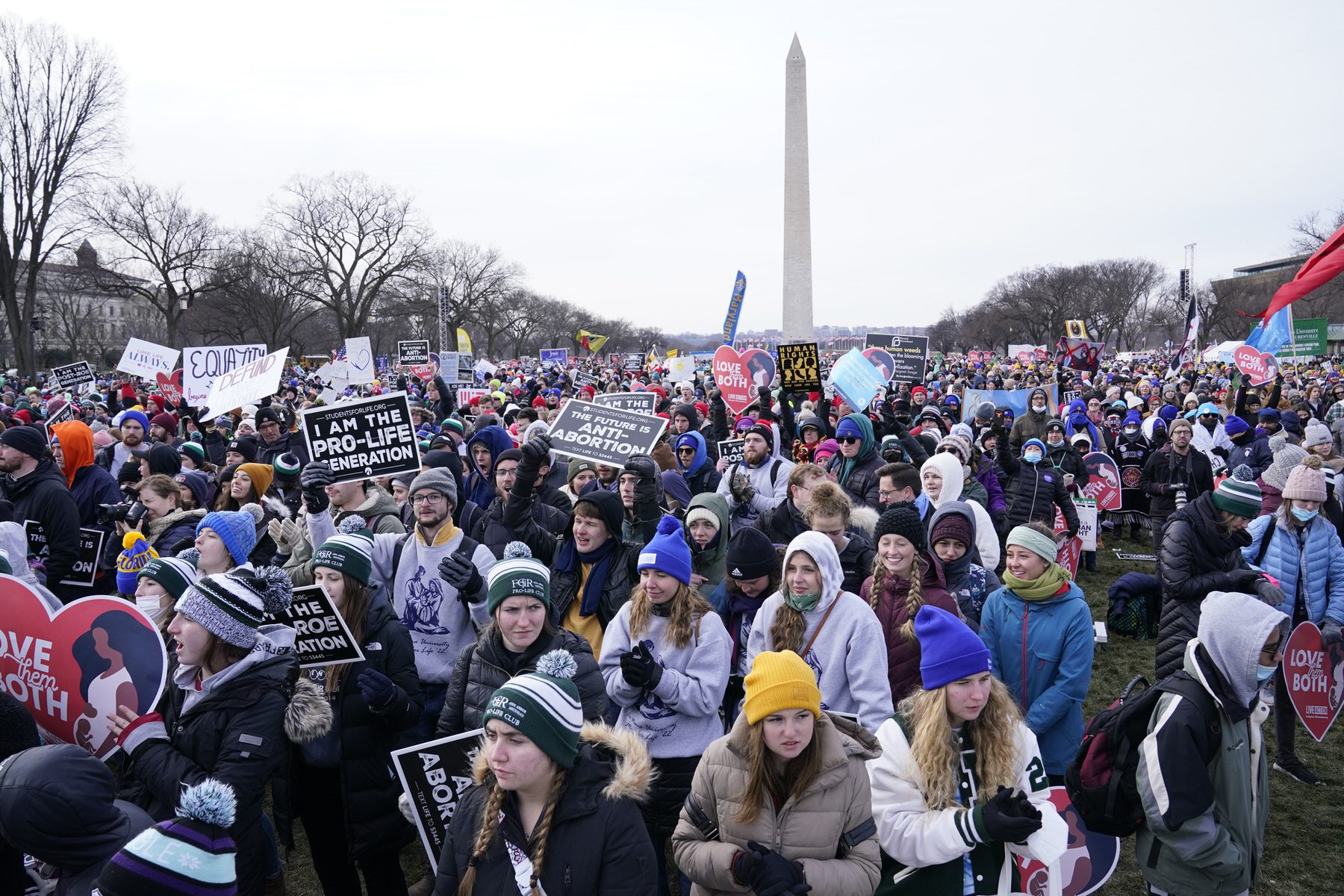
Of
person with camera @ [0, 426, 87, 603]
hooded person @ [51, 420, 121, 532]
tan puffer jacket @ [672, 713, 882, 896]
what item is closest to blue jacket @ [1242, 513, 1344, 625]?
tan puffer jacket @ [672, 713, 882, 896]

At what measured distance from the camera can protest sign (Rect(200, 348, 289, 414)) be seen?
9289 mm

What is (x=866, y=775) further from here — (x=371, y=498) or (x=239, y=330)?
(x=239, y=330)

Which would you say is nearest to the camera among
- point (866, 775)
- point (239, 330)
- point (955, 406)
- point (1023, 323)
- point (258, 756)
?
point (866, 775)

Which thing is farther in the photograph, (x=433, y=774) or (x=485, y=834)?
(x=433, y=774)

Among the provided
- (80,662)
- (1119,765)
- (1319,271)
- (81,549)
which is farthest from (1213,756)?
(81,549)

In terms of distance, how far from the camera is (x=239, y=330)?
52.8 meters

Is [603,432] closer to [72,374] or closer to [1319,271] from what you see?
[1319,271]

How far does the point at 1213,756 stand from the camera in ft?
10.0

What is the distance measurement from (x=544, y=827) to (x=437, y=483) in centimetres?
283

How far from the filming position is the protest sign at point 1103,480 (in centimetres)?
1073

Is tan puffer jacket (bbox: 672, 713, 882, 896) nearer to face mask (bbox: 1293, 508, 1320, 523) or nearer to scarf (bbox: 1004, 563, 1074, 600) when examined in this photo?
scarf (bbox: 1004, 563, 1074, 600)

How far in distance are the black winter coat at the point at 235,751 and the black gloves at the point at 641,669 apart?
1217mm

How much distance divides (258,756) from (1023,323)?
89695mm

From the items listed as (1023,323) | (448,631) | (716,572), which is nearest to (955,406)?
(716,572)
